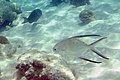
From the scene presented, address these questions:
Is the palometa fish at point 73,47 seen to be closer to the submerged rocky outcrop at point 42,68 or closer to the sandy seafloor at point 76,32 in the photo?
the submerged rocky outcrop at point 42,68

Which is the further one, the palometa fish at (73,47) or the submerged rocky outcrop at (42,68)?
the submerged rocky outcrop at (42,68)

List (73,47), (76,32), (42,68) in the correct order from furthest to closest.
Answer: (76,32)
(42,68)
(73,47)

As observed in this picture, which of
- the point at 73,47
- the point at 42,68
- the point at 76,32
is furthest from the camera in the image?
the point at 76,32

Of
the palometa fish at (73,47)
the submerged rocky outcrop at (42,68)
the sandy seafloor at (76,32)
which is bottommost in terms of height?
the sandy seafloor at (76,32)

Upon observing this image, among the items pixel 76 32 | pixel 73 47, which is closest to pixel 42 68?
pixel 73 47

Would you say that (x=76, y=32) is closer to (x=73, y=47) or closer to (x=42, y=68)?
(x=42, y=68)

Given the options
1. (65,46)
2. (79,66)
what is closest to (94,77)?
(79,66)

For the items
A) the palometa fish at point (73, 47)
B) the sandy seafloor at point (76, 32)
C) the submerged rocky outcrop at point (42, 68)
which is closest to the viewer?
the palometa fish at point (73, 47)

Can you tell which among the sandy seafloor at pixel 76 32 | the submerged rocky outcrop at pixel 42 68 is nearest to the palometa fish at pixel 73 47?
the submerged rocky outcrop at pixel 42 68

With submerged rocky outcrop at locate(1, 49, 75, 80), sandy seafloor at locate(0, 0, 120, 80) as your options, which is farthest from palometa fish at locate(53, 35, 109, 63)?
sandy seafloor at locate(0, 0, 120, 80)
